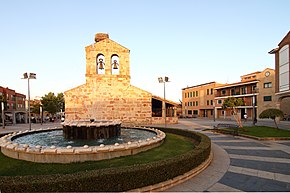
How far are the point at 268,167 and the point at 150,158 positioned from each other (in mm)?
5229

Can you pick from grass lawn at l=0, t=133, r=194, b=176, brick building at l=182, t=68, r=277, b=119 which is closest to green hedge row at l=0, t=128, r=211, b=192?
grass lawn at l=0, t=133, r=194, b=176

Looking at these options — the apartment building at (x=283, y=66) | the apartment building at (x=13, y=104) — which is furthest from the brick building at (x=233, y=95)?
the apartment building at (x=13, y=104)

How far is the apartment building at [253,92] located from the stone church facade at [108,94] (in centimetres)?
2225

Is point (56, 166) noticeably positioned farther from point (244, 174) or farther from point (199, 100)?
point (199, 100)

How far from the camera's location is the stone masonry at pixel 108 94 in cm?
2584

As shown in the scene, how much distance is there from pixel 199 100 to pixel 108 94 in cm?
3880

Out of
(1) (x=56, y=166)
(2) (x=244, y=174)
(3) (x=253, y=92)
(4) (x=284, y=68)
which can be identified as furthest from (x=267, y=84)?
(1) (x=56, y=166)

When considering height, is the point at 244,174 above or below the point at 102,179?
below

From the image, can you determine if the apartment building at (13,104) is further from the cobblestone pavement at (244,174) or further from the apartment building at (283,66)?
the apartment building at (283,66)

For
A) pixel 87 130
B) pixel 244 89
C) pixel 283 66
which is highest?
pixel 283 66

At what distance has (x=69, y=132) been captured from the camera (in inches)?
461

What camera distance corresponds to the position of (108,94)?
2666 cm

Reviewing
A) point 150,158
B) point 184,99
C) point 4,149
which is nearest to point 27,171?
point 4,149

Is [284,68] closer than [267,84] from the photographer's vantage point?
Yes
